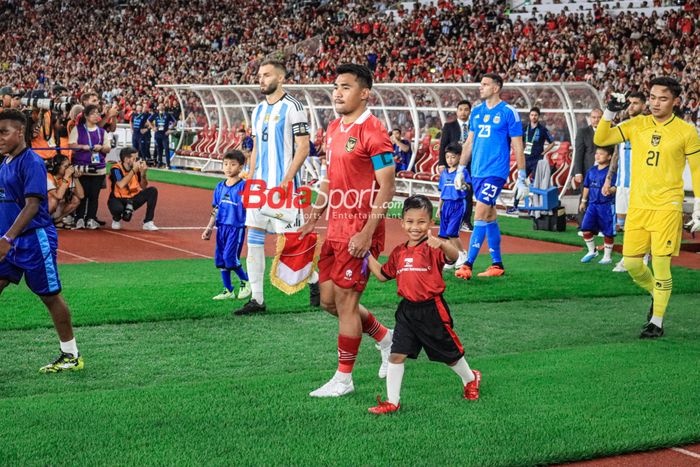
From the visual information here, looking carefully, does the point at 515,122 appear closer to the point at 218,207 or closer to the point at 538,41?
the point at 218,207

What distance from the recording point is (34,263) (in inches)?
262

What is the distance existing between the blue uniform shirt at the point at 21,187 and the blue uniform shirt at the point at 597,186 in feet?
28.2

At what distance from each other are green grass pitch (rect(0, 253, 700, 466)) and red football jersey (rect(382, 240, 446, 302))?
73 centimetres

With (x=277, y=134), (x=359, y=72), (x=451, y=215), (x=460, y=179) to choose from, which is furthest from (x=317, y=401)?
(x=451, y=215)

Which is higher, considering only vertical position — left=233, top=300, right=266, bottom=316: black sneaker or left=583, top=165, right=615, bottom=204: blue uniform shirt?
left=583, top=165, right=615, bottom=204: blue uniform shirt

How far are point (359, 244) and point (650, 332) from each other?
12.0 ft

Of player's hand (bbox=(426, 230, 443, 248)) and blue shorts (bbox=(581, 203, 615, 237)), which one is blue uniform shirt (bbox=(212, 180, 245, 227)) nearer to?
player's hand (bbox=(426, 230, 443, 248))

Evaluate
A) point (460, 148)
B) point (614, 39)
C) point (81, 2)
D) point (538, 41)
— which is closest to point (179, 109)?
point (538, 41)

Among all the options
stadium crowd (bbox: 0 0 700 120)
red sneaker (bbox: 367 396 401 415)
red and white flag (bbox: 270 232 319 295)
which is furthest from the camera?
stadium crowd (bbox: 0 0 700 120)

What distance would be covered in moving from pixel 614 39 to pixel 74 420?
25879 mm

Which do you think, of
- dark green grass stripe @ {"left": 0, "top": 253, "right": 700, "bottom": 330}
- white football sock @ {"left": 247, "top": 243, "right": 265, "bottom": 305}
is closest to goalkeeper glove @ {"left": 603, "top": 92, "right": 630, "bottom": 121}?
dark green grass stripe @ {"left": 0, "top": 253, "right": 700, "bottom": 330}

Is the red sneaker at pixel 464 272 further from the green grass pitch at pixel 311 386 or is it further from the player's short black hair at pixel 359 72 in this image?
the player's short black hair at pixel 359 72

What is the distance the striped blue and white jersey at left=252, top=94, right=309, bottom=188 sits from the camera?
29.0 ft

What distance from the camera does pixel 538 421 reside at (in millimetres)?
5758
